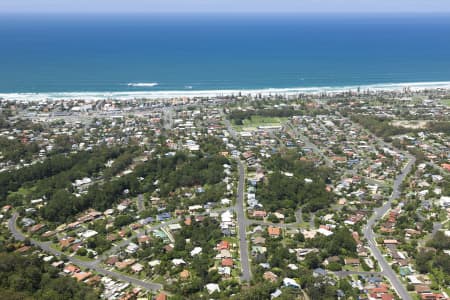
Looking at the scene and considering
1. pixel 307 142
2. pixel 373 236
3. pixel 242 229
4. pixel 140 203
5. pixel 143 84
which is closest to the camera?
pixel 373 236

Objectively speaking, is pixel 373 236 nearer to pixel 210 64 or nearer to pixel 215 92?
pixel 215 92

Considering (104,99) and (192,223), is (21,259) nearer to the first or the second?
(192,223)

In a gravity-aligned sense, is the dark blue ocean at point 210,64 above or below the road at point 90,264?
above

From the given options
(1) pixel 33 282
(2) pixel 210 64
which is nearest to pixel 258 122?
(1) pixel 33 282

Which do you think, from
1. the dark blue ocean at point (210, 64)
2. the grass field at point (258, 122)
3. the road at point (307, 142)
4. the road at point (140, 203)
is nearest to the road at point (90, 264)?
the road at point (140, 203)

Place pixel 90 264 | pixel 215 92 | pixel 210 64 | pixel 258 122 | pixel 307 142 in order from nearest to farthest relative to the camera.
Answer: pixel 90 264
pixel 307 142
pixel 258 122
pixel 215 92
pixel 210 64

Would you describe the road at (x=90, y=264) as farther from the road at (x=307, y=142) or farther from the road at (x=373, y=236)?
the road at (x=307, y=142)

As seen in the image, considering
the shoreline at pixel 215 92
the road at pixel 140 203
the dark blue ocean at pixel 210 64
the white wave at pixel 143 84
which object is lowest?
the road at pixel 140 203

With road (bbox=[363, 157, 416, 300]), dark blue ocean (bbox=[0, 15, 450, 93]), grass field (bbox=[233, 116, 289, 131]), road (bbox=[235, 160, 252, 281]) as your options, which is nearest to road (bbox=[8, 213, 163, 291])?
road (bbox=[235, 160, 252, 281])
